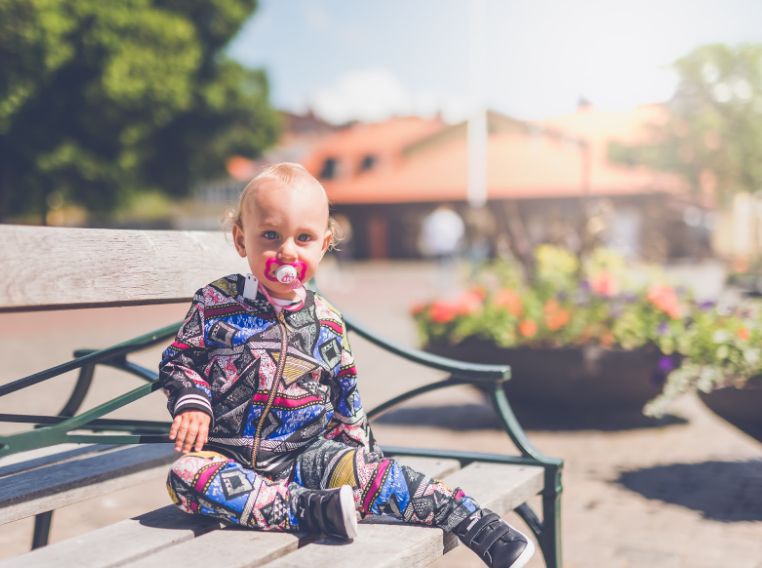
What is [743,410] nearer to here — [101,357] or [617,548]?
[617,548]

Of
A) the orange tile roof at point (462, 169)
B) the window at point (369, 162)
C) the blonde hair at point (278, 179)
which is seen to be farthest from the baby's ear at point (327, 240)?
the window at point (369, 162)

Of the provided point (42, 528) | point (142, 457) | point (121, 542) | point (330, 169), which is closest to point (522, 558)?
point (121, 542)

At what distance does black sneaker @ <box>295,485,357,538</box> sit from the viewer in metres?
1.76

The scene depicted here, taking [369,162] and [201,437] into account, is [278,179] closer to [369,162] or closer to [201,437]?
[201,437]

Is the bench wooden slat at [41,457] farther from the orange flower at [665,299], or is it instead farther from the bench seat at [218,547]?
the orange flower at [665,299]

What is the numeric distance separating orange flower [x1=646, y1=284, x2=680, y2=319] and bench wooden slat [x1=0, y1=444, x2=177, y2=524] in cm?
321

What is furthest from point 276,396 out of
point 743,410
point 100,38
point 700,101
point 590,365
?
point 700,101

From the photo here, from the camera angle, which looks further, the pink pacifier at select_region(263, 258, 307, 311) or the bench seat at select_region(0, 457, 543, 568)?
the pink pacifier at select_region(263, 258, 307, 311)

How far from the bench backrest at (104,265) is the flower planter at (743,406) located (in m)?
2.11

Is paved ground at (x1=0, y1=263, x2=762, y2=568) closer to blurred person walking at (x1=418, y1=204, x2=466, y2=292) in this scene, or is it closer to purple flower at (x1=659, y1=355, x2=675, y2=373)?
purple flower at (x1=659, y1=355, x2=675, y2=373)

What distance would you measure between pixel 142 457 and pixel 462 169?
40.1m

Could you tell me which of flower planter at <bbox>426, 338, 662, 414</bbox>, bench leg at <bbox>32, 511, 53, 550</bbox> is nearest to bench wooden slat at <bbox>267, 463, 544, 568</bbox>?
bench leg at <bbox>32, 511, 53, 550</bbox>

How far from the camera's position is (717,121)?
98.3 feet

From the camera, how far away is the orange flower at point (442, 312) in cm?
516
